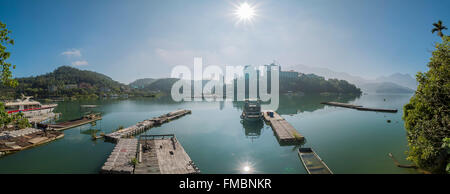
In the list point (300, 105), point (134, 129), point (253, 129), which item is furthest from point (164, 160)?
point (300, 105)

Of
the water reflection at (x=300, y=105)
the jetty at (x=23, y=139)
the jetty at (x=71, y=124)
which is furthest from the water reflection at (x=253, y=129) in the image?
the jetty at (x=71, y=124)

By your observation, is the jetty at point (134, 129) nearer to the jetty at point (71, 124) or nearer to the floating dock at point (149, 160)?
the floating dock at point (149, 160)

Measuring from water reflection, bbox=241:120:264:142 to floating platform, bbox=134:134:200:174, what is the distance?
51.4 feet

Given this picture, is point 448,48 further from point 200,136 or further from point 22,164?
point 22,164

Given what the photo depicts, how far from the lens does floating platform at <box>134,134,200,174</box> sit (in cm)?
1722

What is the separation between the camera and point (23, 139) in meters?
28.0

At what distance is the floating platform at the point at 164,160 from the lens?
17.2 meters

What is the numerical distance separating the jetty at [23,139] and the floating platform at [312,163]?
37.7 m

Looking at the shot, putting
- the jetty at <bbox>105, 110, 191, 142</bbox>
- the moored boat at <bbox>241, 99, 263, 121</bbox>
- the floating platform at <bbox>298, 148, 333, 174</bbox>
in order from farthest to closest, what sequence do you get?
the moored boat at <bbox>241, 99, 263, 121</bbox> < the jetty at <bbox>105, 110, 191, 142</bbox> < the floating platform at <bbox>298, 148, 333, 174</bbox>

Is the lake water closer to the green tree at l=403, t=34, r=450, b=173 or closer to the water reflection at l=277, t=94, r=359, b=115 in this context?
the green tree at l=403, t=34, r=450, b=173

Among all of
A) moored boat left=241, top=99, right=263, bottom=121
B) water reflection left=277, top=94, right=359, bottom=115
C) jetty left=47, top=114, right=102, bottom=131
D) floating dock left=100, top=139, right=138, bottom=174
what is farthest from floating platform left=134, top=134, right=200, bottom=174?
water reflection left=277, top=94, right=359, bottom=115
